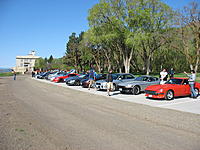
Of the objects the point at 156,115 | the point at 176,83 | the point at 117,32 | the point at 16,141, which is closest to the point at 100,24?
the point at 117,32

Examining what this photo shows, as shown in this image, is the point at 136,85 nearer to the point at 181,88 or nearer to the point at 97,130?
the point at 181,88

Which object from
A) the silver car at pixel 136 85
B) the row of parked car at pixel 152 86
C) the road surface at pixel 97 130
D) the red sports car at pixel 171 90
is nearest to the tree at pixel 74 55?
the row of parked car at pixel 152 86

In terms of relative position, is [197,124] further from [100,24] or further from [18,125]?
[100,24]

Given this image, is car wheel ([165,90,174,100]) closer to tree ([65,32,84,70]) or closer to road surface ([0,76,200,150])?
road surface ([0,76,200,150])

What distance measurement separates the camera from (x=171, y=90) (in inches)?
419

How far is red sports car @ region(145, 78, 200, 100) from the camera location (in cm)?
1036

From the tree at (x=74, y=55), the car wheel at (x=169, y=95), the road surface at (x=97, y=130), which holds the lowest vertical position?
the road surface at (x=97, y=130)

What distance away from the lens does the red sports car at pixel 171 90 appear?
10.4 m

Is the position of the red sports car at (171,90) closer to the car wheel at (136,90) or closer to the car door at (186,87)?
the car door at (186,87)

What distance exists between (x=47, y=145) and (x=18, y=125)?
6.48 feet

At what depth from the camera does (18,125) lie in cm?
562

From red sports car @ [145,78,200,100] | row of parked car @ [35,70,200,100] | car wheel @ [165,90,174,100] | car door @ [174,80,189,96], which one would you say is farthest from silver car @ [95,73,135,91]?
car wheel @ [165,90,174,100]

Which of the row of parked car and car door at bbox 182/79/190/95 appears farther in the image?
car door at bbox 182/79/190/95

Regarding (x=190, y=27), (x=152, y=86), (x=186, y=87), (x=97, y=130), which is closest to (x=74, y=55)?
(x=190, y=27)
